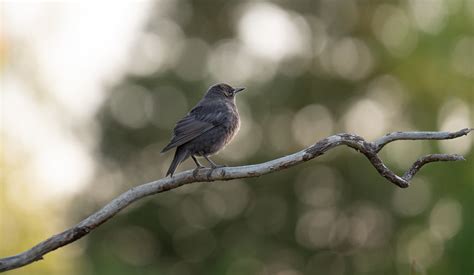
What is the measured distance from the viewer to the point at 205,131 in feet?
38.1

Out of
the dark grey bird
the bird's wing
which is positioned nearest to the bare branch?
the dark grey bird

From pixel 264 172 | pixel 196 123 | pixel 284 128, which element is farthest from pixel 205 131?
pixel 284 128

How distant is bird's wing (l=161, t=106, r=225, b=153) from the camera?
445 inches

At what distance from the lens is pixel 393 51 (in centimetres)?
2989

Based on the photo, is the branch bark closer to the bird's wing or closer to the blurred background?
the bird's wing

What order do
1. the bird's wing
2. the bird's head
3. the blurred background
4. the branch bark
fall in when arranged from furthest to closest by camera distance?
the blurred background
the bird's head
the bird's wing
the branch bark

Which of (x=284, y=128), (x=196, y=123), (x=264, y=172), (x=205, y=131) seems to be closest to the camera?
(x=264, y=172)

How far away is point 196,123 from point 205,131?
0.67 feet

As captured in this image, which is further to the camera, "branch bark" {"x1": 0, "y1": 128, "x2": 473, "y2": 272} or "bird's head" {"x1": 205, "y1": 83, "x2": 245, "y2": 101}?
"bird's head" {"x1": 205, "y1": 83, "x2": 245, "y2": 101}

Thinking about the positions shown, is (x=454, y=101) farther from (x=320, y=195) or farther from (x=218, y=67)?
(x=218, y=67)

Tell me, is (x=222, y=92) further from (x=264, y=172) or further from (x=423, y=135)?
→ (x=423, y=135)

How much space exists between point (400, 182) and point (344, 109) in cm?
2011

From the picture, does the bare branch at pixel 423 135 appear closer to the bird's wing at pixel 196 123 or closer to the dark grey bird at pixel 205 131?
the dark grey bird at pixel 205 131

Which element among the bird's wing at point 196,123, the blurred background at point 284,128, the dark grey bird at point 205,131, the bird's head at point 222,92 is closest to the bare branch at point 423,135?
the dark grey bird at point 205,131
